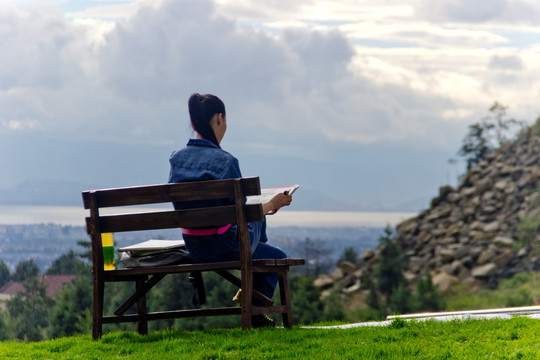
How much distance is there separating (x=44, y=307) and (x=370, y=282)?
507 inches

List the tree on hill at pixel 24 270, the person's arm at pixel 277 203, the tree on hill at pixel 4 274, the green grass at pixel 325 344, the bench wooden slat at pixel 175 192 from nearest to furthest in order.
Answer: the green grass at pixel 325 344 < the bench wooden slat at pixel 175 192 < the person's arm at pixel 277 203 < the tree on hill at pixel 4 274 < the tree on hill at pixel 24 270

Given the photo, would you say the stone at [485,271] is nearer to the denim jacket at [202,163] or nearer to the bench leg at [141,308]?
the bench leg at [141,308]

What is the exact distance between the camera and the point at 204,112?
5492 millimetres

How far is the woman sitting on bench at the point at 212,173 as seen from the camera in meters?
5.32

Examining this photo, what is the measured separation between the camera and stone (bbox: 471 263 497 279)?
22.5m

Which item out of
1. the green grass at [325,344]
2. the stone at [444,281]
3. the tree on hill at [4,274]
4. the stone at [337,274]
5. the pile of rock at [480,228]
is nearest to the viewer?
the green grass at [325,344]

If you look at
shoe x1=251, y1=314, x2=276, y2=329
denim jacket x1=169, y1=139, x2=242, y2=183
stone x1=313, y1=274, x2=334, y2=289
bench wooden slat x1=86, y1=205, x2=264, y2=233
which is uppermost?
denim jacket x1=169, y1=139, x2=242, y2=183

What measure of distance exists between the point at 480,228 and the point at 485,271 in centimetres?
273

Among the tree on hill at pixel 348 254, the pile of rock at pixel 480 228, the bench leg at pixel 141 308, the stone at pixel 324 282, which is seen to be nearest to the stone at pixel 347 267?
the pile of rock at pixel 480 228

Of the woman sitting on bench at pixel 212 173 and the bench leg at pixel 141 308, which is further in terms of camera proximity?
the bench leg at pixel 141 308

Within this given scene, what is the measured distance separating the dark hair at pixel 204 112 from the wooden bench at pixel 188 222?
1.73ft

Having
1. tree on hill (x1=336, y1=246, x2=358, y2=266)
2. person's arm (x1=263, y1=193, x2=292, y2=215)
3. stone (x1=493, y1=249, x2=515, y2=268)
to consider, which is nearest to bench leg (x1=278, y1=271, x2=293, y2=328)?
person's arm (x1=263, y1=193, x2=292, y2=215)

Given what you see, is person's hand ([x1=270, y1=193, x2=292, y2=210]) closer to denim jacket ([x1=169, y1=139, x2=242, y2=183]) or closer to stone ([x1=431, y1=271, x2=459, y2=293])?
denim jacket ([x1=169, y1=139, x2=242, y2=183])

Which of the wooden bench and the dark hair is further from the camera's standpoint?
the dark hair
